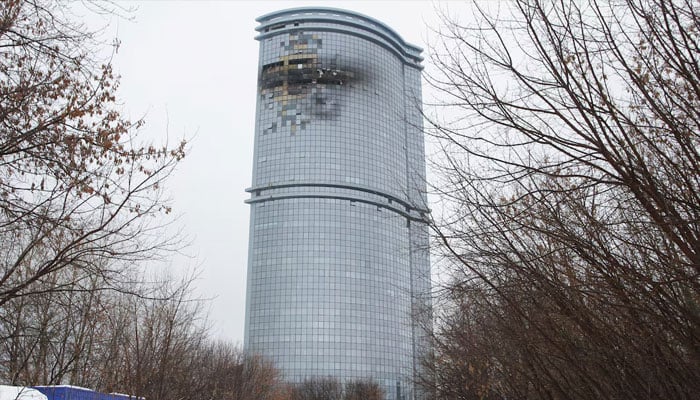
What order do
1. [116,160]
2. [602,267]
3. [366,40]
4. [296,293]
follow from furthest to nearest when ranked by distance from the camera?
[366,40]
[296,293]
[116,160]
[602,267]

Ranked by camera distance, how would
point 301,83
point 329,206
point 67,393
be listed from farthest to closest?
1. point 301,83
2. point 329,206
3. point 67,393

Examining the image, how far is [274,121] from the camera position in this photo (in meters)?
136

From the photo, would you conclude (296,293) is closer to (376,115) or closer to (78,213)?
(376,115)

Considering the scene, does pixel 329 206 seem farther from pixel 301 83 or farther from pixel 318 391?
pixel 318 391

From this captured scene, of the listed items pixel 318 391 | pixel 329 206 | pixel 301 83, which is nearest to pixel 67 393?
pixel 318 391

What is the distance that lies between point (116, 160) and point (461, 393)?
55.5 ft

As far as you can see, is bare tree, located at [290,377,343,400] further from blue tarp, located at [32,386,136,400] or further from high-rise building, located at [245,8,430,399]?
blue tarp, located at [32,386,136,400]

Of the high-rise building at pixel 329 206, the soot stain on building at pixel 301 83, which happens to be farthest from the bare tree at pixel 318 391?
the soot stain on building at pixel 301 83

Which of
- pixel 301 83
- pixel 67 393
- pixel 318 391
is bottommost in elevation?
pixel 318 391

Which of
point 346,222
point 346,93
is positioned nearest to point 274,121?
point 346,93

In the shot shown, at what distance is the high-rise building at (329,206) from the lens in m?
119

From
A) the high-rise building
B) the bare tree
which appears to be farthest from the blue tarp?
the high-rise building

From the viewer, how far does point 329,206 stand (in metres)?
127

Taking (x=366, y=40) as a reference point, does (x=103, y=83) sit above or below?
below
